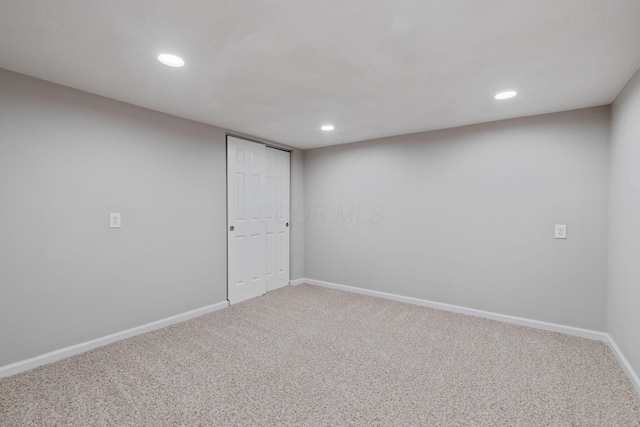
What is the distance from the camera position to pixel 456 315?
349cm

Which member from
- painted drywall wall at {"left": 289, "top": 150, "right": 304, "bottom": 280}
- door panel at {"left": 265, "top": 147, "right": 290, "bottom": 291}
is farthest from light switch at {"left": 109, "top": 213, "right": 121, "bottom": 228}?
painted drywall wall at {"left": 289, "top": 150, "right": 304, "bottom": 280}

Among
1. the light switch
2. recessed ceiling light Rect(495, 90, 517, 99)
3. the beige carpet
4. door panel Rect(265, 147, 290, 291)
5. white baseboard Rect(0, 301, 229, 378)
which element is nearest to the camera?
the beige carpet

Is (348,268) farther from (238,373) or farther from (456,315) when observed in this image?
(238,373)

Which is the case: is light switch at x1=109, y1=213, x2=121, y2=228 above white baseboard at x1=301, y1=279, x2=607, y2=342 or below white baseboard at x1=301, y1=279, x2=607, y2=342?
above

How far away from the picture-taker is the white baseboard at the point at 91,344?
86.7 inches

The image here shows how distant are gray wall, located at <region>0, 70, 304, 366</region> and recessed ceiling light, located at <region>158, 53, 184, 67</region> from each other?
1113 millimetres

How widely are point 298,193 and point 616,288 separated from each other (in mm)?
3833

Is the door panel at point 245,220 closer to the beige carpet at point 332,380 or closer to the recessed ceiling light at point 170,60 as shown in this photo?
the beige carpet at point 332,380

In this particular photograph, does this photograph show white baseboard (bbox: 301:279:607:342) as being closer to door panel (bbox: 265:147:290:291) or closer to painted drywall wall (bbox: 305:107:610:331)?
painted drywall wall (bbox: 305:107:610:331)

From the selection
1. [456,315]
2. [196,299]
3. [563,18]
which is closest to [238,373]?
[196,299]

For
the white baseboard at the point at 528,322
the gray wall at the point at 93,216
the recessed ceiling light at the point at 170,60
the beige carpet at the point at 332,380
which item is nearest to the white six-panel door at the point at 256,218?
the gray wall at the point at 93,216

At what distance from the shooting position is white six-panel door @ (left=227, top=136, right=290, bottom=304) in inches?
152

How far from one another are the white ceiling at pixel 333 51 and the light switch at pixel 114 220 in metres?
1.06

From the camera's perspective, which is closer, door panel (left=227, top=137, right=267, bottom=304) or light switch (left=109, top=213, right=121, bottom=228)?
light switch (left=109, top=213, right=121, bottom=228)
